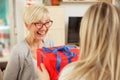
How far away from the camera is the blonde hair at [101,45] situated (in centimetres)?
103

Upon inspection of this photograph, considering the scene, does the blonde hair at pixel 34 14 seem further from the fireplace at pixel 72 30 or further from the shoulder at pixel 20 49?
the fireplace at pixel 72 30

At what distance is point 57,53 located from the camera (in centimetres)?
162

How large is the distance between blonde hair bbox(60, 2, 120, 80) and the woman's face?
0.92m

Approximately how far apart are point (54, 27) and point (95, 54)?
2.96 metres

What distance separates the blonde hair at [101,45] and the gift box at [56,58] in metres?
0.46

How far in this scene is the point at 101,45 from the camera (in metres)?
1.04

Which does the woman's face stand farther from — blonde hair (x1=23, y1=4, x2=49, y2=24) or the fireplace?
the fireplace

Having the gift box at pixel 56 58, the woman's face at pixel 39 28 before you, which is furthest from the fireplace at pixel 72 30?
the gift box at pixel 56 58

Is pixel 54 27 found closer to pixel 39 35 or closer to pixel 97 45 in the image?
pixel 39 35

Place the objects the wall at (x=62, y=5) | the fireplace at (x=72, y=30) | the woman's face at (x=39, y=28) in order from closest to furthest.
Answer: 1. the woman's face at (x=39, y=28)
2. the wall at (x=62, y=5)
3. the fireplace at (x=72, y=30)

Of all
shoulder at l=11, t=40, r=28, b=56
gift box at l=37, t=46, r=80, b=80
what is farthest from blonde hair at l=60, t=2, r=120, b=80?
shoulder at l=11, t=40, r=28, b=56

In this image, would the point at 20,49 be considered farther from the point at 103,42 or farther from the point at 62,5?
the point at 62,5

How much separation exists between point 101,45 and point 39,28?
39.5 inches

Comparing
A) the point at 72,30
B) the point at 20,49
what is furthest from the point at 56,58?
the point at 72,30
